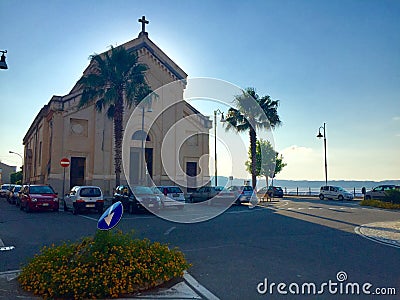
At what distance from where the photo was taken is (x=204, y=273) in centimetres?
749

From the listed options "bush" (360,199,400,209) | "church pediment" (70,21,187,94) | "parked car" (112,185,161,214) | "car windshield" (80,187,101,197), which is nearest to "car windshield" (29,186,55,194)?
"car windshield" (80,187,101,197)

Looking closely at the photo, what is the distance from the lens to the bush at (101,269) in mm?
5898

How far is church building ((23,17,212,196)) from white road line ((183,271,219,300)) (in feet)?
79.6

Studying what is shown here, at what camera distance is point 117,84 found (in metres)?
27.3

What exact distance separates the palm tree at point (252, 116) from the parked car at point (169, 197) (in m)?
15.3

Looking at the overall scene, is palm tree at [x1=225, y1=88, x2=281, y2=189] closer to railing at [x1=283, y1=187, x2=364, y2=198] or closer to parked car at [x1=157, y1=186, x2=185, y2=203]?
railing at [x1=283, y1=187, x2=364, y2=198]

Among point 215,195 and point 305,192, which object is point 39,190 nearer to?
point 215,195

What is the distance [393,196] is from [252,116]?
15.7 metres

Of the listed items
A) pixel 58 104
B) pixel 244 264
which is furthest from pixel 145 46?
pixel 244 264

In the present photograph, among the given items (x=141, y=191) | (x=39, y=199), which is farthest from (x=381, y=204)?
(x=39, y=199)

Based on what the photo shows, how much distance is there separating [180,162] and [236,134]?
601cm

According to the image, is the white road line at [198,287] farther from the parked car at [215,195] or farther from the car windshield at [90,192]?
the parked car at [215,195]

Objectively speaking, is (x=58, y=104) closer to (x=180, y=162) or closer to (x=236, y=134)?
(x=180, y=162)

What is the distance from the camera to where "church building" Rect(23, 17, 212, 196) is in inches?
1255
